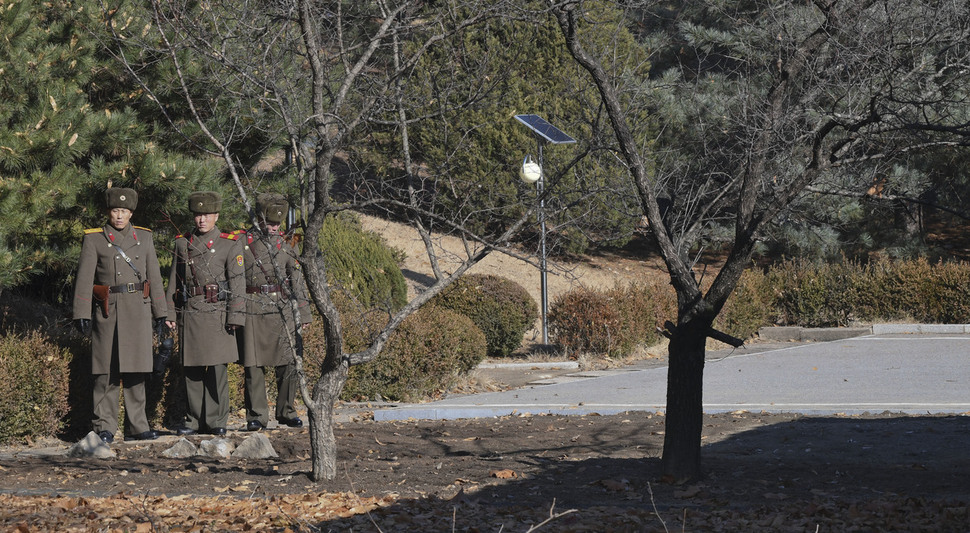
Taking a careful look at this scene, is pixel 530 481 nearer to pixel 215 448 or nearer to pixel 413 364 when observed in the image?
pixel 215 448

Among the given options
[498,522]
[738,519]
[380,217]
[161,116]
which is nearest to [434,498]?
[498,522]

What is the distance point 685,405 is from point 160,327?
4.71 metres

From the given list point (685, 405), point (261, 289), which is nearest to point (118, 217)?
point (261, 289)

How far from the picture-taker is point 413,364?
978 cm

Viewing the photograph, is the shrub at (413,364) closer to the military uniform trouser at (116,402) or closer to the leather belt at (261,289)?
the leather belt at (261,289)

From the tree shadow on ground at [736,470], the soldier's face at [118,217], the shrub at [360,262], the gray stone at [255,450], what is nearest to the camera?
the tree shadow on ground at [736,470]

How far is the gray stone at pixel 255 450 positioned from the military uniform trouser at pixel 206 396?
4.43ft

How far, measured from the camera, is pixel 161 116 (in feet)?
33.8

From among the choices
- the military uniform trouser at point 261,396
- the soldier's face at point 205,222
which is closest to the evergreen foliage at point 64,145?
the soldier's face at point 205,222

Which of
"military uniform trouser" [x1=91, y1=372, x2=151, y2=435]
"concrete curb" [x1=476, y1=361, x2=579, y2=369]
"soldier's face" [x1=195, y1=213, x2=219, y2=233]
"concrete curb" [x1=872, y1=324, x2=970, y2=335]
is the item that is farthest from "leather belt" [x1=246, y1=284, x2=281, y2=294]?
"concrete curb" [x1=872, y1=324, x2=970, y2=335]

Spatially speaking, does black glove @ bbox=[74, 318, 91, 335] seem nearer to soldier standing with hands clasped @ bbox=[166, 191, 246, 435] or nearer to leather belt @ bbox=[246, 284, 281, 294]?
soldier standing with hands clasped @ bbox=[166, 191, 246, 435]

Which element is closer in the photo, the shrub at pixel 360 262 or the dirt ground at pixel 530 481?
the dirt ground at pixel 530 481

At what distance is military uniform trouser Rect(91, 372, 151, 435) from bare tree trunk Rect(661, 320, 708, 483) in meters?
4.40

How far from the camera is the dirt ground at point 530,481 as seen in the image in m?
4.71
